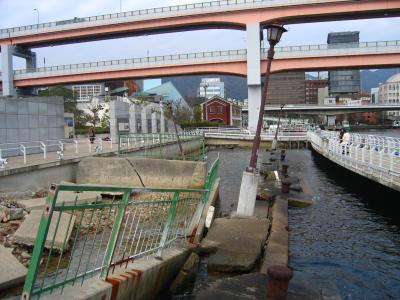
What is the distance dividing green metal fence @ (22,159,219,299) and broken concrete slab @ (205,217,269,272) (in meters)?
0.63

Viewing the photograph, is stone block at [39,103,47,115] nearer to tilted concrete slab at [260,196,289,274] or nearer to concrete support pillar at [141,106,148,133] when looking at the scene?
concrete support pillar at [141,106,148,133]

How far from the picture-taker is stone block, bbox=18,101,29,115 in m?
18.9

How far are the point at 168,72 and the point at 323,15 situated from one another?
770 inches

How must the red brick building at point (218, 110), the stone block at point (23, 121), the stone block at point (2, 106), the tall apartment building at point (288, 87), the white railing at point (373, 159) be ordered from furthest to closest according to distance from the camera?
the tall apartment building at point (288, 87) → the red brick building at point (218, 110) → the stone block at point (23, 121) → the stone block at point (2, 106) → the white railing at point (373, 159)

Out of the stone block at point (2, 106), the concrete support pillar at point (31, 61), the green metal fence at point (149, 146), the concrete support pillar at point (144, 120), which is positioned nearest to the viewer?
the stone block at point (2, 106)

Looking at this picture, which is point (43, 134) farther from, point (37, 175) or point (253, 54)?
point (253, 54)

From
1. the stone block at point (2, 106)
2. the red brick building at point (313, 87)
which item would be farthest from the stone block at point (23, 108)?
the red brick building at point (313, 87)

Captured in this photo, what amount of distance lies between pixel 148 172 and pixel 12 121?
22.1ft

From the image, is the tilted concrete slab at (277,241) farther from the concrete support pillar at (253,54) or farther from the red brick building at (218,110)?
the red brick building at (218,110)

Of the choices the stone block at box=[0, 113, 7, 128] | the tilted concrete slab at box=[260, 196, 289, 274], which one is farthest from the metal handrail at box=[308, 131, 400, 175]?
the stone block at box=[0, 113, 7, 128]

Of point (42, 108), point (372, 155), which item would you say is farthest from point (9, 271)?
point (42, 108)

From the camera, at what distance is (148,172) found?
1653cm

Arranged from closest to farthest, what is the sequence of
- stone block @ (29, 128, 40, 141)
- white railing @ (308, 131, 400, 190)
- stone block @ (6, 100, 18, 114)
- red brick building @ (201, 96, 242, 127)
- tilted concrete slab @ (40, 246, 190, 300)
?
tilted concrete slab @ (40, 246, 190, 300) < white railing @ (308, 131, 400, 190) < stone block @ (6, 100, 18, 114) < stone block @ (29, 128, 40, 141) < red brick building @ (201, 96, 242, 127)

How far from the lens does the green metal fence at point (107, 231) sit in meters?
3.84
